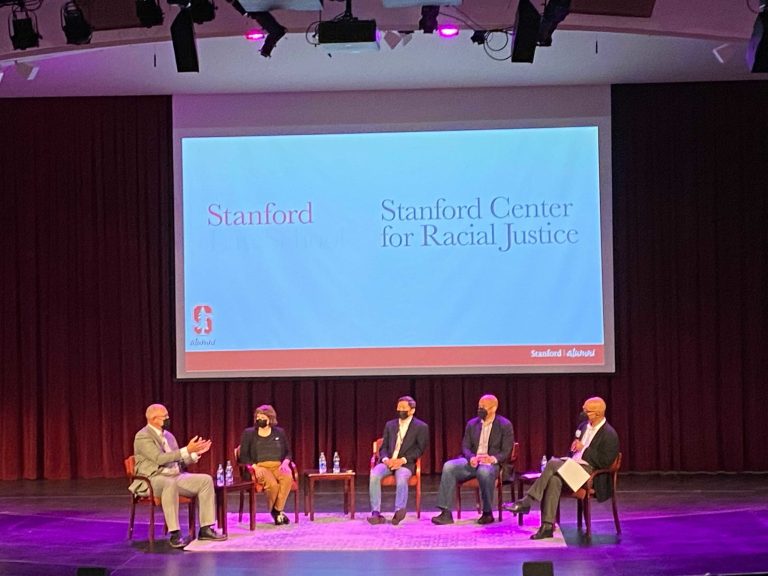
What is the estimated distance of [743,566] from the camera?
6.36 metres

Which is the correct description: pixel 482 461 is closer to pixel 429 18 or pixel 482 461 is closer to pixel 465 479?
pixel 465 479

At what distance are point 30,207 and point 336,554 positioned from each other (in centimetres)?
558

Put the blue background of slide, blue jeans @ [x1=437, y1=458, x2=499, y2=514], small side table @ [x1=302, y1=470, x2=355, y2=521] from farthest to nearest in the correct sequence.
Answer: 1. the blue background of slide
2. small side table @ [x1=302, y1=470, x2=355, y2=521]
3. blue jeans @ [x1=437, y1=458, x2=499, y2=514]

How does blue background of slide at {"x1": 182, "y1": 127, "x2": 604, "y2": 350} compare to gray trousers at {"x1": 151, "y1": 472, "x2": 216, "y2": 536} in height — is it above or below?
above

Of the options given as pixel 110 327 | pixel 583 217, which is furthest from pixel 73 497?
pixel 583 217

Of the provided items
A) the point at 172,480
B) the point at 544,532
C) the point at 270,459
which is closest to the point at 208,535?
the point at 172,480

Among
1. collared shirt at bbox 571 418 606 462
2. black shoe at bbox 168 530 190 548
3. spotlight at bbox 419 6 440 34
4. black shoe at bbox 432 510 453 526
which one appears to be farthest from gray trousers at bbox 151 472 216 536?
spotlight at bbox 419 6 440 34

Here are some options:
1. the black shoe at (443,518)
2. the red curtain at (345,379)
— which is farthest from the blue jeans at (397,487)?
the red curtain at (345,379)

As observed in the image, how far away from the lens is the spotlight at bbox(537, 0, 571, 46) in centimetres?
685

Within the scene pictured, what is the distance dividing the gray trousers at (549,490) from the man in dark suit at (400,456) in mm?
1044

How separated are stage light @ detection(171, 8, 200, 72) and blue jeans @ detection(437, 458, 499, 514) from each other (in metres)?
3.48

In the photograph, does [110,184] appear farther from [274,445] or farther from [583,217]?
[583,217]

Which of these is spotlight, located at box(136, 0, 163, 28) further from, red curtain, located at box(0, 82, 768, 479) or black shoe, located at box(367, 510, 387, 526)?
black shoe, located at box(367, 510, 387, 526)

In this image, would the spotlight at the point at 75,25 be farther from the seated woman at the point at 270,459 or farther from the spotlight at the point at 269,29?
the seated woman at the point at 270,459
